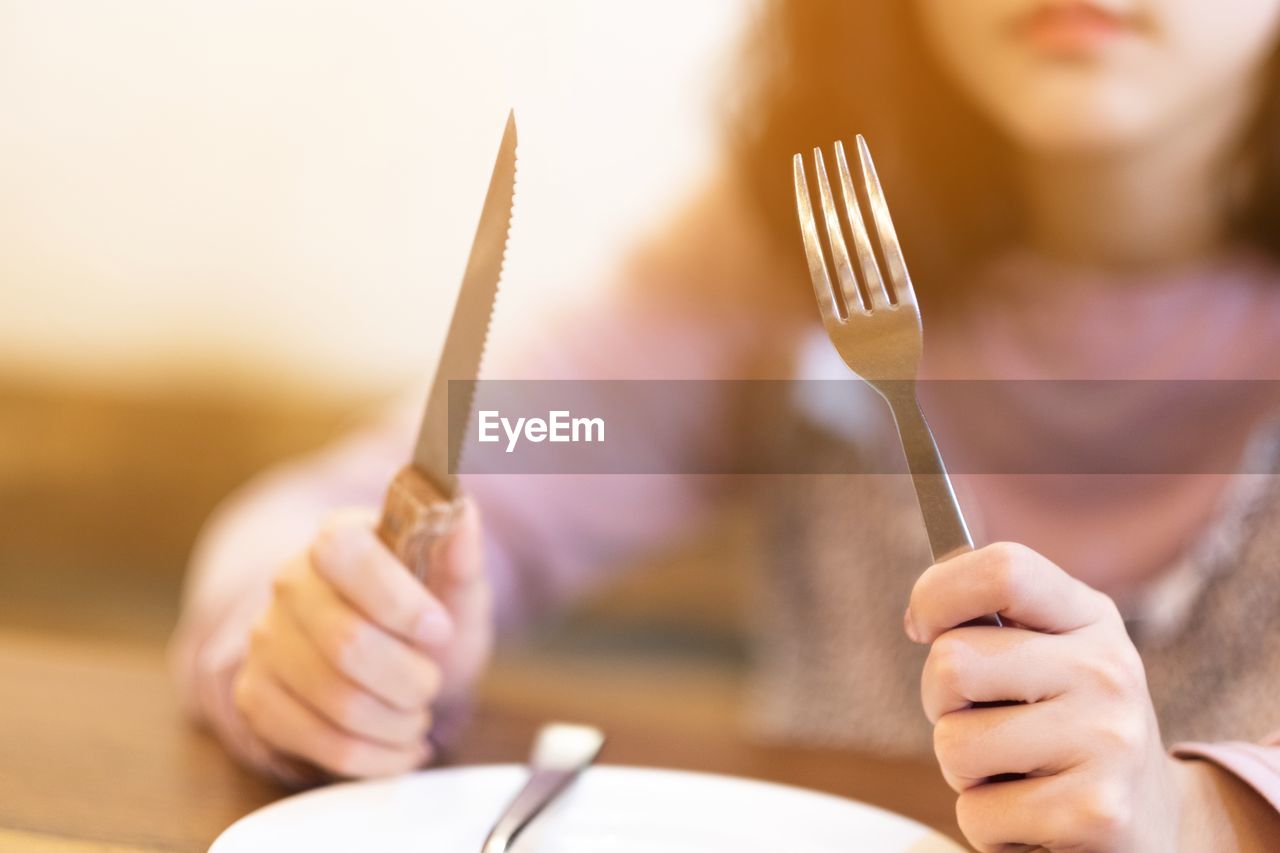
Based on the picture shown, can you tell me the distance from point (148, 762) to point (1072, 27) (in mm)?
523

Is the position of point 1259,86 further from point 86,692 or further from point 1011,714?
point 86,692

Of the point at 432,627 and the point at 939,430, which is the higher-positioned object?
the point at 432,627

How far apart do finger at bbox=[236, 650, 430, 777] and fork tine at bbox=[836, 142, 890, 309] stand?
0.24 meters

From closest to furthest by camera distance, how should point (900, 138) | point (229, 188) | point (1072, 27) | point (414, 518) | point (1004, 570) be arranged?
point (1004, 570) → point (414, 518) → point (1072, 27) → point (900, 138) → point (229, 188)

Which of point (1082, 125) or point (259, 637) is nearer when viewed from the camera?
point (259, 637)

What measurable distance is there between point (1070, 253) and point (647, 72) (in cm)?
55

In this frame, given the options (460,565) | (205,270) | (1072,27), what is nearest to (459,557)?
(460,565)

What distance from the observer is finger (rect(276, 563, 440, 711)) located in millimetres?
393

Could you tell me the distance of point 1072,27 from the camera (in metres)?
0.53

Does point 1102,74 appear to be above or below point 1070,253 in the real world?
above

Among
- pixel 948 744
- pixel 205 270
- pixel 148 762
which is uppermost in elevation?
pixel 948 744

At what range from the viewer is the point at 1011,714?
28 cm

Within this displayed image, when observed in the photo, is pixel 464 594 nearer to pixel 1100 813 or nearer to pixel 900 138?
pixel 1100 813

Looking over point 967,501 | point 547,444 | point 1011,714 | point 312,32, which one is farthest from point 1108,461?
point 312,32
